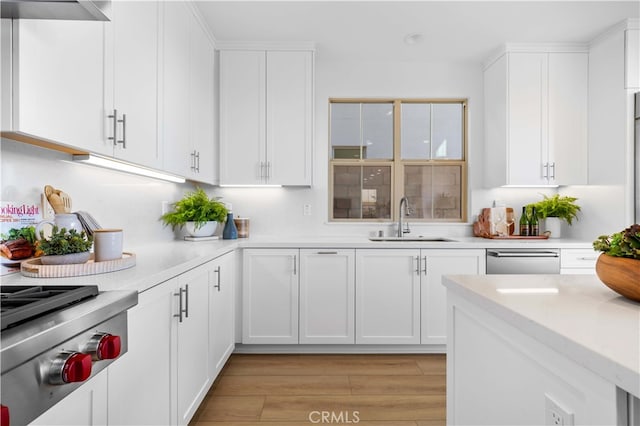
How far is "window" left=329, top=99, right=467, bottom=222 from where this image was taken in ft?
11.9

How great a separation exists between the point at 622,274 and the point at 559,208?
9.24ft

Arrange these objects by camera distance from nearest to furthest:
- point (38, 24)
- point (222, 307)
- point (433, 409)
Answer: point (38, 24)
point (433, 409)
point (222, 307)

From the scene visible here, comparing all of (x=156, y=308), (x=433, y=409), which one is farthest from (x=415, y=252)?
(x=156, y=308)

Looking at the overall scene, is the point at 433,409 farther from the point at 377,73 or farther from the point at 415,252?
the point at 377,73

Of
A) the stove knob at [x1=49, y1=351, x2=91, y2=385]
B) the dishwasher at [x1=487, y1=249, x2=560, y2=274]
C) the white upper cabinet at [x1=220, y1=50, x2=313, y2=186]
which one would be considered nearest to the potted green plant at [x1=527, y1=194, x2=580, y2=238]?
the dishwasher at [x1=487, y1=249, x2=560, y2=274]

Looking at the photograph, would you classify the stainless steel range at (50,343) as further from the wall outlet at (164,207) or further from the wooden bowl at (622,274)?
the wall outlet at (164,207)

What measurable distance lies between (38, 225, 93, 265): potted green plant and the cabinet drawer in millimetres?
3241

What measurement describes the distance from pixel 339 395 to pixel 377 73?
2.90m

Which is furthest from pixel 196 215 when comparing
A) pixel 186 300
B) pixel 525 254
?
pixel 525 254

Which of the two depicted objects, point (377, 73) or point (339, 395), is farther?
point (377, 73)

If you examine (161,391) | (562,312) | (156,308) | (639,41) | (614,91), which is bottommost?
(161,391)

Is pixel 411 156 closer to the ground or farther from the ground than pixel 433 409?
farther from the ground

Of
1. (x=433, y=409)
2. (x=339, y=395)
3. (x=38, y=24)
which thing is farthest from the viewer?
(x=339, y=395)

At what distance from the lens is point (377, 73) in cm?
357
